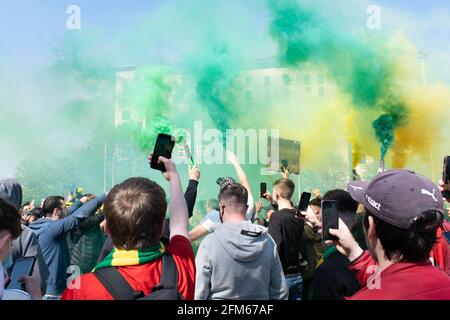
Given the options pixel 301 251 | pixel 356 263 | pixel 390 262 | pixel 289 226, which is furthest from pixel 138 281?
pixel 301 251

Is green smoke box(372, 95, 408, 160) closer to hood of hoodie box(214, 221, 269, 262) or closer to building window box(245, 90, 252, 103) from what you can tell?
building window box(245, 90, 252, 103)

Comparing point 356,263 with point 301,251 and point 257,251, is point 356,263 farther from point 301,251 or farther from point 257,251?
point 301,251

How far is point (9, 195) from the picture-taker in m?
3.42

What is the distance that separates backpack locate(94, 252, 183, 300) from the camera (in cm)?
167

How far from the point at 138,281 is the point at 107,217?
0.36 metres

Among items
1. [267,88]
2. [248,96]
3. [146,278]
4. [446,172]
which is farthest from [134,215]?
[267,88]

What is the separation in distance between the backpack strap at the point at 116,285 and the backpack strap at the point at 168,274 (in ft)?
0.35

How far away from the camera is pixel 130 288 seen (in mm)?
1688

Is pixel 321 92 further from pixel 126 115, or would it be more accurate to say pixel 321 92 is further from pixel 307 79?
pixel 126 115

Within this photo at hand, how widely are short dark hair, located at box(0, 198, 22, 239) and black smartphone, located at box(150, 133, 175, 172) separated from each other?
817mm

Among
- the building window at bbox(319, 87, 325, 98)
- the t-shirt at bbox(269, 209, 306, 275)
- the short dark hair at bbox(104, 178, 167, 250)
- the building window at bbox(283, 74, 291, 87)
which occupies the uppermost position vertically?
the building window at bbox(283, 74, 291, 87)

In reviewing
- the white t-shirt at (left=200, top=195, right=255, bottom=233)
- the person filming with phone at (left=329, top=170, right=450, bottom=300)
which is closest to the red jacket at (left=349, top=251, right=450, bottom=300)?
the person filming with phone at (left=329, top=170, right=450, bottom=300)

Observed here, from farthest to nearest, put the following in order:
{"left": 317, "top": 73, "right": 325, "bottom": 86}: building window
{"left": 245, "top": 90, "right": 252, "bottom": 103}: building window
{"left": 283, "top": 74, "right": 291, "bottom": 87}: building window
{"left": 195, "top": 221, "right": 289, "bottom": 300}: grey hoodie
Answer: {"left": 245, "top": 90, "right": 252, "bottom": 103}: building window, {"left": 283, "top": 74, "right": 291, "bottom": 87}: building window, {"left": 317, "top": 73, "right": 325, "bottom": 86}: building window, {"left": 195, "top": 221, "right": 289, "bottom": 300}: grey hoodie

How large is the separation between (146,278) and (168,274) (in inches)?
3.9
